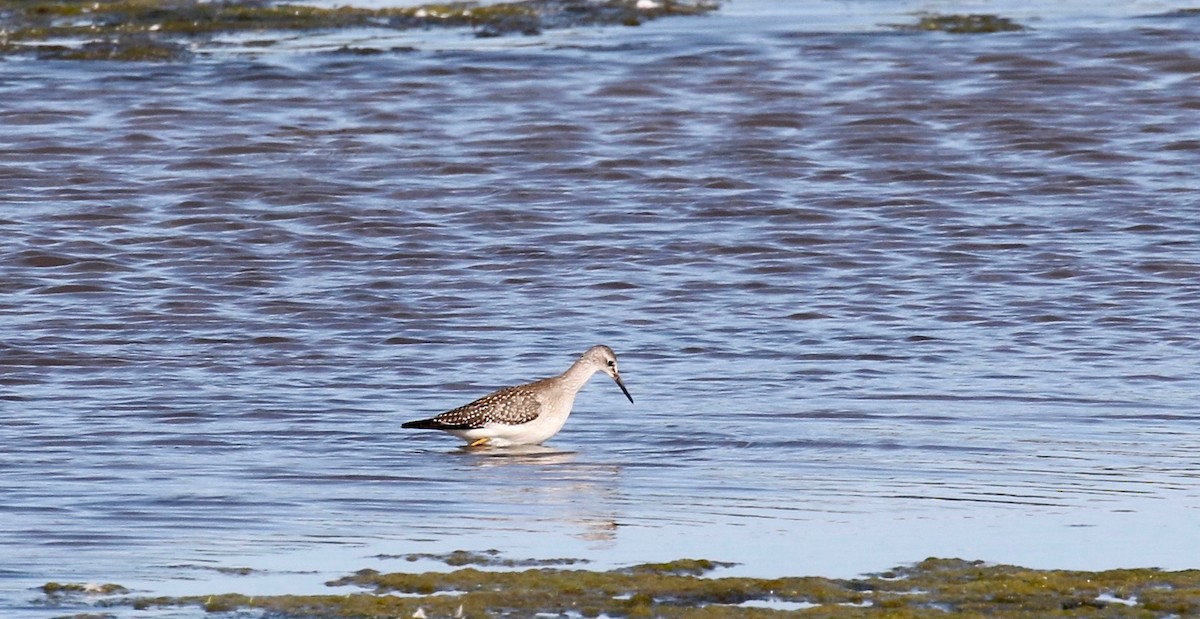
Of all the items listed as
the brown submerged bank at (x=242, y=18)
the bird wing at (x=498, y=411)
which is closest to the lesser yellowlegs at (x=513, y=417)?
the bird wing at (x=498, y=411)

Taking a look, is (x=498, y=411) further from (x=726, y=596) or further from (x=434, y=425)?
(x=726, y=596)

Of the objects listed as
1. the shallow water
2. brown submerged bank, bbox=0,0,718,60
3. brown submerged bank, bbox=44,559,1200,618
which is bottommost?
the shallow water

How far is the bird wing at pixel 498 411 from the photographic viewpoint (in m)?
9.86

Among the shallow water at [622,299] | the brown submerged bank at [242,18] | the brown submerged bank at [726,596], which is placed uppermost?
the brown submerged bank at [242,18]

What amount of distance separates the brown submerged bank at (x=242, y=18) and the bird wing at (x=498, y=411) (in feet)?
39.7

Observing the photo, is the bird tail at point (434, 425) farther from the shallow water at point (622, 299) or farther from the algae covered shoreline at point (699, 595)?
the algae covered shoreline at point (699, 595)

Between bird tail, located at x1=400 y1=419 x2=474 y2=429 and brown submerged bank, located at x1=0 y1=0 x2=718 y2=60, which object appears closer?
bird tail, located at x1=400 y1=419 x2=474 y2=429

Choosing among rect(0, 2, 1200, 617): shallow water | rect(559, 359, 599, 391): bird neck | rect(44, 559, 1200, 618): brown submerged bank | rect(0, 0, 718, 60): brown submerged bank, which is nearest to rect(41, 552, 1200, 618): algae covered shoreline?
rect(44, 559, 1200, 618): brown submerged bank

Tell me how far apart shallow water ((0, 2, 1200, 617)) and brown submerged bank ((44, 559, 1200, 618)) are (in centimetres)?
29

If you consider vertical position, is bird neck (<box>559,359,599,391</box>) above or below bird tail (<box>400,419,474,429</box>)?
above

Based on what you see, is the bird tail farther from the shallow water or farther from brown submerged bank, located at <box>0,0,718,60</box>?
brown submerged bank, located at <box>0,0,718,60</box>

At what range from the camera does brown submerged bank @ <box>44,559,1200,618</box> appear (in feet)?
22.2

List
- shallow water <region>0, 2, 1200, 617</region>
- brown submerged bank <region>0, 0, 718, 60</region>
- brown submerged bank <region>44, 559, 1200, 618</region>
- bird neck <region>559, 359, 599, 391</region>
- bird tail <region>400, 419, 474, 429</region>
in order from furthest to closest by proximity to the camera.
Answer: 1. brown submerged bank <region>0, 0, 718, 60</region>
2. bird neck <region>559, 359, 599, 391</region>
3. bird tail <region>400, 419, 474, 429</region>
4. shallow water <region>0, 2, 1200, 617</region>
5. brown submerged bank <region>44, 559, 1200, 618</region>

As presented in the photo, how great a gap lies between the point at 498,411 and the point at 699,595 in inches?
123
